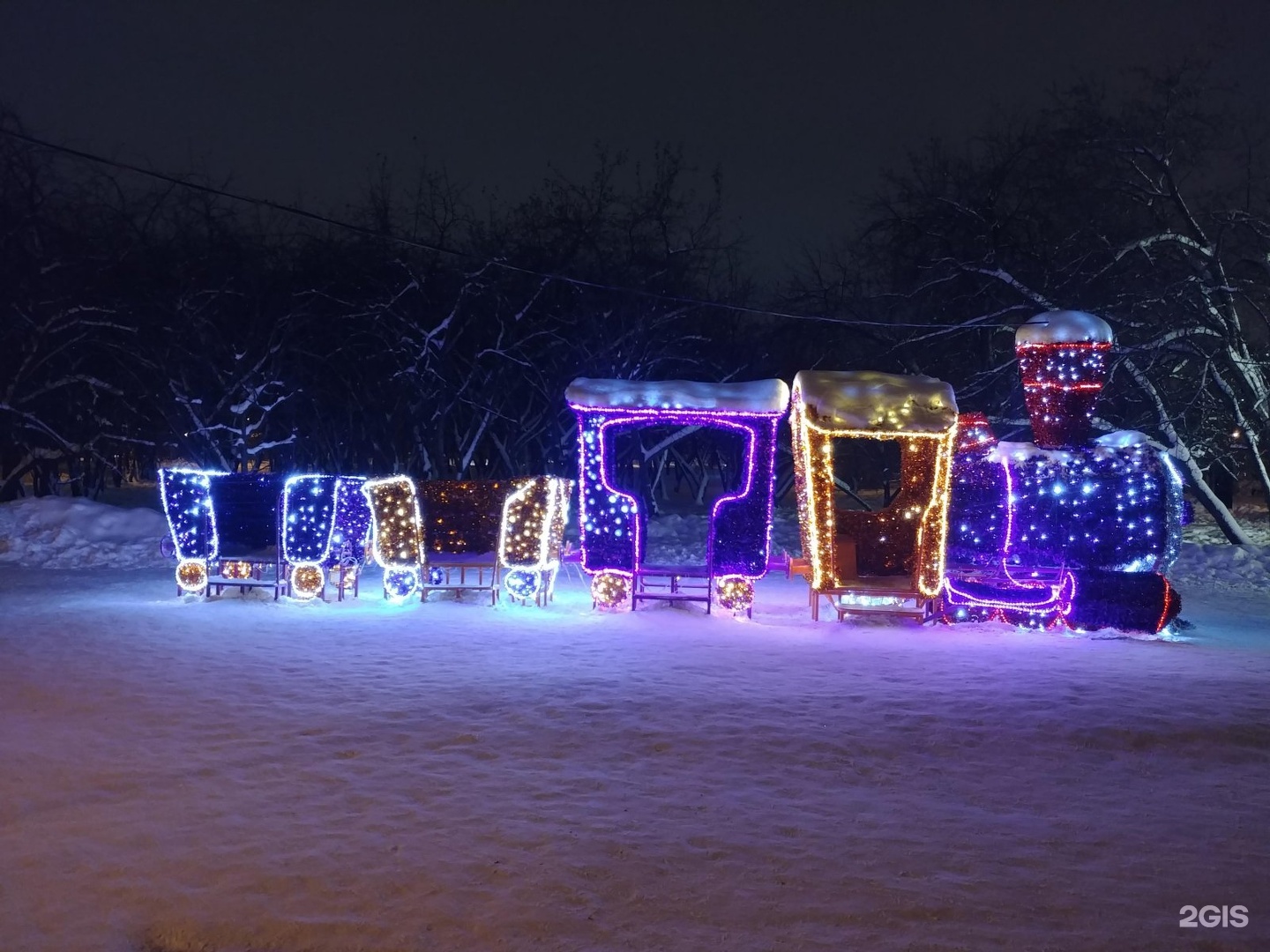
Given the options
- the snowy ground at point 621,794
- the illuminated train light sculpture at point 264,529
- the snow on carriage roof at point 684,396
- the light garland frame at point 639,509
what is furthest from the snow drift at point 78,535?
the snow on carriage roof at point 684,396

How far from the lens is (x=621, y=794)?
559 cm

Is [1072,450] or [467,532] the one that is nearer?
[1072,450]

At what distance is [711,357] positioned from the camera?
29.7 m

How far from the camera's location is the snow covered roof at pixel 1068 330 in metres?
11.8

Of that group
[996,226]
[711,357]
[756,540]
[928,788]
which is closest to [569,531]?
[711,357]

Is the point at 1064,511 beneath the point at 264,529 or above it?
above

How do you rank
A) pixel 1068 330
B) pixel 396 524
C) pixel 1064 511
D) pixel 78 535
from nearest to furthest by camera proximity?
pixel 1064 511 → pixel 1068 330 → pixel 396 524 → pixel 78 535

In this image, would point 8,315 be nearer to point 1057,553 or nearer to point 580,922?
point 1057,553

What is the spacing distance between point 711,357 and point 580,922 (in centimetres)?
2628

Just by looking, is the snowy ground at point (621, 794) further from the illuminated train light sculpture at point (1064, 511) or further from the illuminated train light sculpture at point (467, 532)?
the illuminated train light sculpture at point (467, 532)

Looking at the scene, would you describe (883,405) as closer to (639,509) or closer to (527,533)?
(639,509)

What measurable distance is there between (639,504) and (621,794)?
264 inches

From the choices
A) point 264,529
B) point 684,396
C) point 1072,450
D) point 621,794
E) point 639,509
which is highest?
point 684,396

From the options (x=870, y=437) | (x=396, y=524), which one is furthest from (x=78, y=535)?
(x=870, y=437)
